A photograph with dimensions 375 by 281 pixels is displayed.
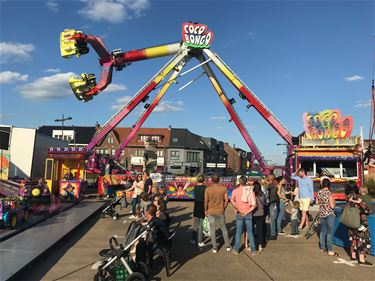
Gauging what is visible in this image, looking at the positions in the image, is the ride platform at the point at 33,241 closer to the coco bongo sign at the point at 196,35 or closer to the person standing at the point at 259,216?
the person standing at the point at 259,216

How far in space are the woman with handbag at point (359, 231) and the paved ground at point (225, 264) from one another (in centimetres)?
30

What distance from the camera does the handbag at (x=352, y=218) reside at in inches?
272

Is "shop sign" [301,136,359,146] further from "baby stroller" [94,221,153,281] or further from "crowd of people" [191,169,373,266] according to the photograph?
"baby stroller" [94,221,153,281]

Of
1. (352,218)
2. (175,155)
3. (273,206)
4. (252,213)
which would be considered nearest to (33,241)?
(252,213)

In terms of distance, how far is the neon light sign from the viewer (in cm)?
1836

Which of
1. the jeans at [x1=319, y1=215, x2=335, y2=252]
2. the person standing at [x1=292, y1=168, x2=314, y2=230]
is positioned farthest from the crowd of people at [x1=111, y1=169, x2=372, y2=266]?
the person standing at [x1=292, y1=168, x2=314, y2=230]

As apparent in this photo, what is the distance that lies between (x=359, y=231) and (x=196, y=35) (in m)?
21.7

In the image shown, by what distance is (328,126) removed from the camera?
18672mm

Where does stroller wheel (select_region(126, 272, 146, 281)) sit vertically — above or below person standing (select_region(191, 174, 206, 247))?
below

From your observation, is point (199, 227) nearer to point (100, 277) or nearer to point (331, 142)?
point (100, 277)

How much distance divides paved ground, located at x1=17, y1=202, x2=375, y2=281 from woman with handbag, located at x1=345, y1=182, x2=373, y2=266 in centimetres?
30

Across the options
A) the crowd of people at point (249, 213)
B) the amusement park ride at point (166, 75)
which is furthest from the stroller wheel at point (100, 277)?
the amusement park ride at point (166, 75)

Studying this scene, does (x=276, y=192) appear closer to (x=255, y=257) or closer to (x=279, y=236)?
(x=279, y=236)

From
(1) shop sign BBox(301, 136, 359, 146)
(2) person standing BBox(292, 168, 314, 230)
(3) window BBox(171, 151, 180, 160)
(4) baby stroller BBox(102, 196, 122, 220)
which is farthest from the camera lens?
(3) window BBox(171, 151, 180, 160)
